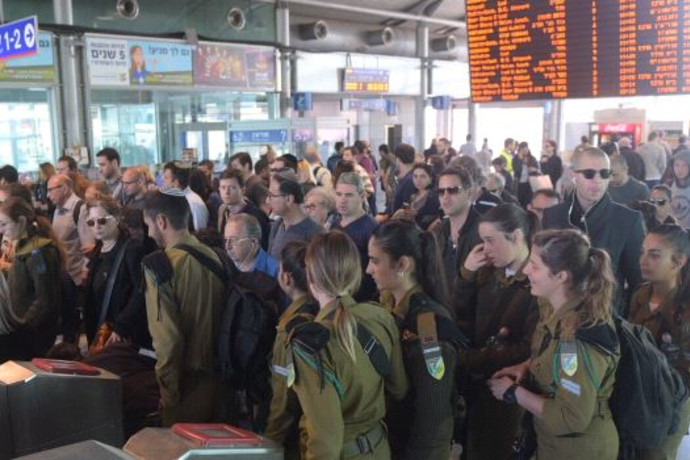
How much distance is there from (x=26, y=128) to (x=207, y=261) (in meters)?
8.61

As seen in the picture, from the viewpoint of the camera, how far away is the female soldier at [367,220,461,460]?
2371 millimetres

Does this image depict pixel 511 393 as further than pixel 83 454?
Yes

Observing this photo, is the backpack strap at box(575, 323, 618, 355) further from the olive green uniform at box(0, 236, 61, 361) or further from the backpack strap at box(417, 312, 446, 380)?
the olive green uniform at box(0, 236, 61, 361)

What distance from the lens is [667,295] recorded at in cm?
312

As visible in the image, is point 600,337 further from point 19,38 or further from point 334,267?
point 19,38

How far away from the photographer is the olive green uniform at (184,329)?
292cm

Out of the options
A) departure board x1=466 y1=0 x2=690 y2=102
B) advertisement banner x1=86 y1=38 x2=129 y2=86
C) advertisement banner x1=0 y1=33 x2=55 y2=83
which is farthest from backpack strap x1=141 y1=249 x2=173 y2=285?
advertisement banner x1=86 y1=38 x2=129 y2=86

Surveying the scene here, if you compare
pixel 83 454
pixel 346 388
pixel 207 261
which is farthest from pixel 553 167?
pixel 83 454

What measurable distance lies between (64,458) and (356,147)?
10095 mm

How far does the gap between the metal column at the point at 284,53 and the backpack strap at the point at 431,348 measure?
471 inches

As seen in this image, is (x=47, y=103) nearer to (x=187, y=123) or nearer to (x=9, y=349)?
(x=187, y=123)

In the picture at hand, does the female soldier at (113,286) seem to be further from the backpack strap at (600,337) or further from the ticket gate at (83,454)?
the backpack strap at (600,337)

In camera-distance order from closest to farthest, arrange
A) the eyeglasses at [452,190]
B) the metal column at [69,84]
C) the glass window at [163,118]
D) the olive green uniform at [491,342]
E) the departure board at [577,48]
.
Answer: the olive green uniform at [491,342] < the eyeglasses at [452,190] < the departure board at [577,48] < the metal column at [69,84] < the glass window at [163,118]

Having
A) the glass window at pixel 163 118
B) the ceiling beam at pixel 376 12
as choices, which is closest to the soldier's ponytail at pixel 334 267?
the glass window at pixel 163 118
